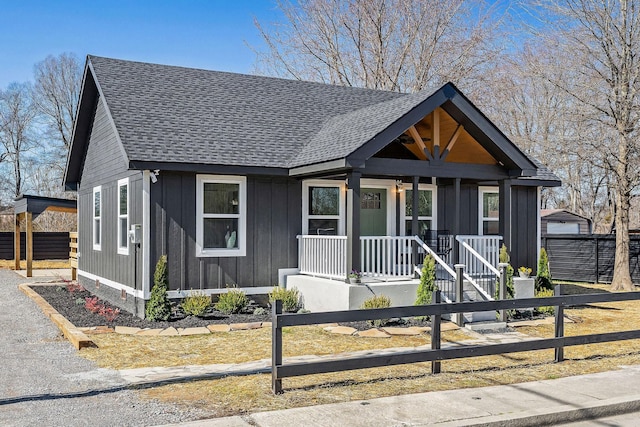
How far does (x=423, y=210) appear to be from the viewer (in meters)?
14.8

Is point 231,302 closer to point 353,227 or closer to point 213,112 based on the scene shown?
point 353,227

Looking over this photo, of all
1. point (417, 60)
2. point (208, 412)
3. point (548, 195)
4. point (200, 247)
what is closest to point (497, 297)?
point (200, 247)

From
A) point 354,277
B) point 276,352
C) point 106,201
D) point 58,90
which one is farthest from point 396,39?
point 276,352

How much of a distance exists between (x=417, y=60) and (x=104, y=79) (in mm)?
18024

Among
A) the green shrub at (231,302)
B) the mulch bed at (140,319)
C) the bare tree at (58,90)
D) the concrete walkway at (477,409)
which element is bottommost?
the mulch bed at (140,319)

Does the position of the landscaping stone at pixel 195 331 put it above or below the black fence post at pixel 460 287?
below

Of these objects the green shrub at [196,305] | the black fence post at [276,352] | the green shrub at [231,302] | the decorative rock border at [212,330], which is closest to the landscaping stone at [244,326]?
the decorative rock border at [212,330]

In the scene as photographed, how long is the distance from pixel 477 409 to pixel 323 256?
673cm

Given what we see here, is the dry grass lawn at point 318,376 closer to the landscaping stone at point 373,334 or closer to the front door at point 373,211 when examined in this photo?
the landscaping stone at point 373,334

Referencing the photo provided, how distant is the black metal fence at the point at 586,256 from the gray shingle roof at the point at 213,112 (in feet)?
30.4

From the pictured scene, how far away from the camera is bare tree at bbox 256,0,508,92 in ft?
93.4

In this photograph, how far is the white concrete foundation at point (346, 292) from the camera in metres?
11.5

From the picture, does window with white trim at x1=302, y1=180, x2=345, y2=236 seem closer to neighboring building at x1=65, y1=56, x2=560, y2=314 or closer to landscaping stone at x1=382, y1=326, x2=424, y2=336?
neighboring building at x1=65, y1=56, x2=560, y2=314

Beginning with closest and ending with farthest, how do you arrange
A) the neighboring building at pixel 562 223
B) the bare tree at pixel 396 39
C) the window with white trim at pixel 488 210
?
the window with white trim at pixel 488 210 → the bare tree at pixel 396 39 → the neighboring building at pixel 562 223
